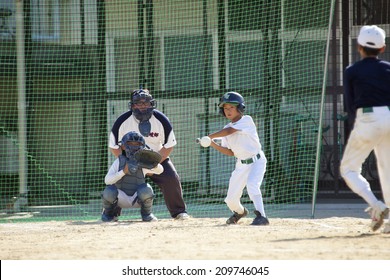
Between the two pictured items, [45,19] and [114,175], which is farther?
[45,19]

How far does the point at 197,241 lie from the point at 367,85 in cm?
227

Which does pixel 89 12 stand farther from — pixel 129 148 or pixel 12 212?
pixel 129 148

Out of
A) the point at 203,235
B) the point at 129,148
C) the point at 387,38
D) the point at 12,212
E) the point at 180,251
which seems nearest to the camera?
the point at 180,251

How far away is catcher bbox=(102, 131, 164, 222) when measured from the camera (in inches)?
452

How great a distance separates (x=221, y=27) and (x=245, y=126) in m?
5.90

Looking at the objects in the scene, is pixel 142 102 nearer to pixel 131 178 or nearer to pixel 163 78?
pixel 131 178

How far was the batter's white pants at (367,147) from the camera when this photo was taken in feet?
28.3

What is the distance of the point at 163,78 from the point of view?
16.5 meters

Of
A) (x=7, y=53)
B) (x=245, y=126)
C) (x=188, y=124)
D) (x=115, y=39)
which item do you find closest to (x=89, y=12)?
(x=115, y=39)

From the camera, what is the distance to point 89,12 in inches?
647

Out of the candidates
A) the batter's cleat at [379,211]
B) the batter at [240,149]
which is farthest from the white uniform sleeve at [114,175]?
the batter's cleat at [379,211]

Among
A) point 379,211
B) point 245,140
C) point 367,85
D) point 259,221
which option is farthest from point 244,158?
point 379,211

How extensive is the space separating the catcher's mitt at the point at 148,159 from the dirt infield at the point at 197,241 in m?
0.75

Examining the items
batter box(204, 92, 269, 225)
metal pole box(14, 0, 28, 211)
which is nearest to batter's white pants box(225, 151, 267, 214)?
batter box(204, 92, 269, 225)
